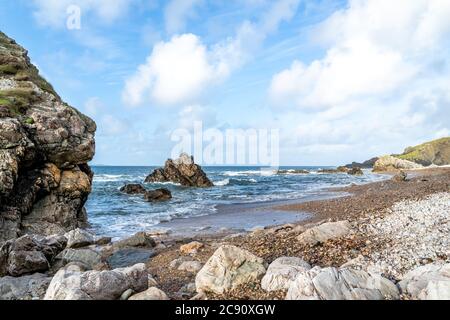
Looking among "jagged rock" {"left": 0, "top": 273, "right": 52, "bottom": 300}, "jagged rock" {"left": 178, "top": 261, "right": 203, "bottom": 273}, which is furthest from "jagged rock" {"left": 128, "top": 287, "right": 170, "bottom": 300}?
"jagged rock" {"left": 178, "top": 261, "right": 203, "bottom": 273}

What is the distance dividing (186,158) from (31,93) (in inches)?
1779

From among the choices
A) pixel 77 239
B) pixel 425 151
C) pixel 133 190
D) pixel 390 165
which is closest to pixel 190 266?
pixel 77 239

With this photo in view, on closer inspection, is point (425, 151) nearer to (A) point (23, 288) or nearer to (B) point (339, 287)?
(B) point (339, 287)

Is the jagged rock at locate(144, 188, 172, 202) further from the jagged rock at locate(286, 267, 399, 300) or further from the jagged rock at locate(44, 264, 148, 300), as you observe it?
the jagged rock at locate(286, 267, 399, 300)

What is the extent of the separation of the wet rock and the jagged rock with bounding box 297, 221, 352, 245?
19.2 ft

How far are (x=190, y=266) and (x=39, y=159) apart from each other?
12892 mm

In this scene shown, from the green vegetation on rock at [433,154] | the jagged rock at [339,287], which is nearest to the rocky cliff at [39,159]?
the jagged rock at [339,287]

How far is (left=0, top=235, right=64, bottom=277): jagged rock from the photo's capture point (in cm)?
1038

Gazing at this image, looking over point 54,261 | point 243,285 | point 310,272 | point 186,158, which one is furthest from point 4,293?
point 186,158

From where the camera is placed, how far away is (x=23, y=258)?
34.8 ft

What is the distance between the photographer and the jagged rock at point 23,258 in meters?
10.4

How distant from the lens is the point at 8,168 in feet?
52.9

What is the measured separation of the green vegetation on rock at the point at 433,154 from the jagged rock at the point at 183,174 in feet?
372
